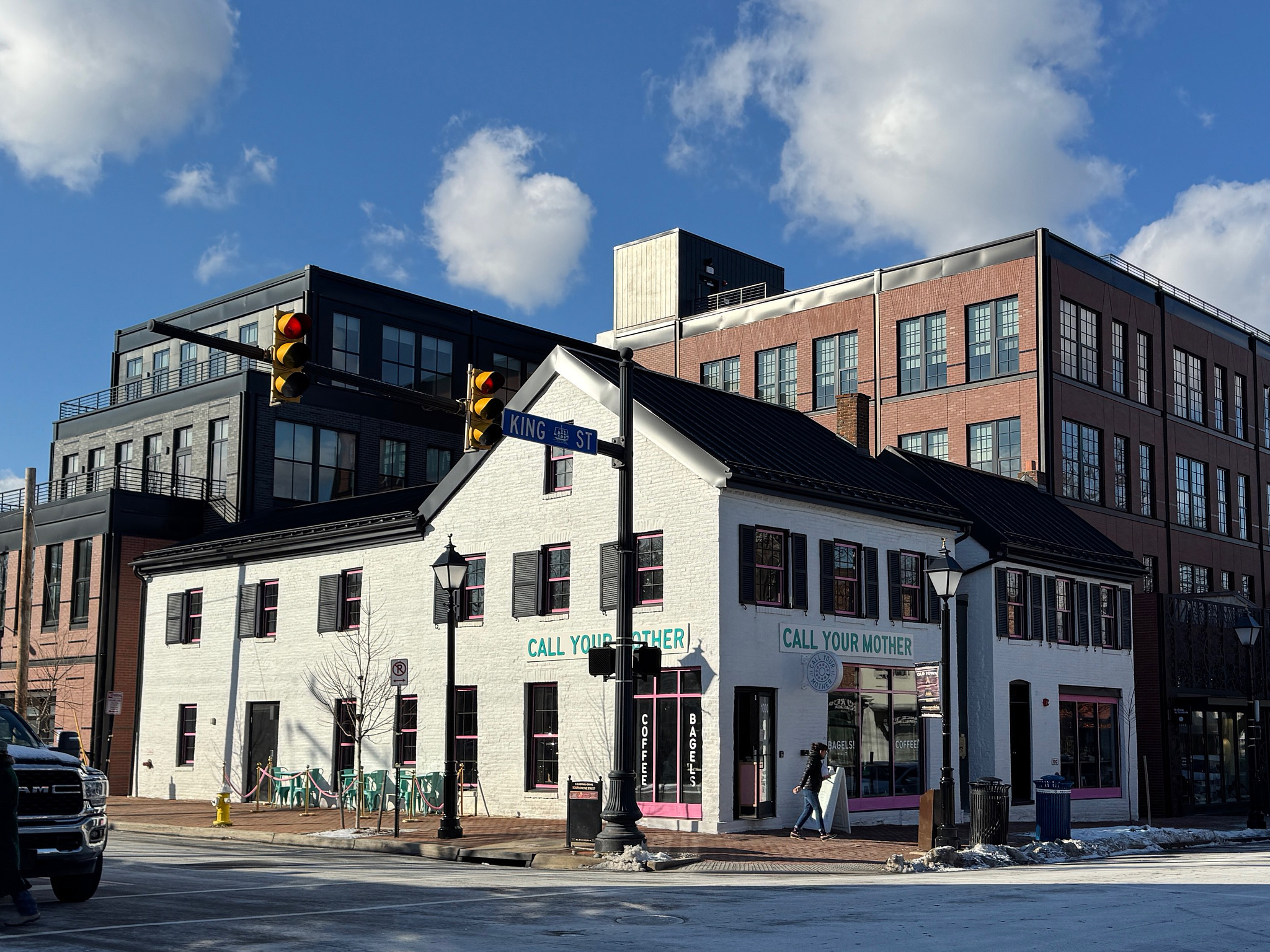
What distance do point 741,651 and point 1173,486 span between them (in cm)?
3095

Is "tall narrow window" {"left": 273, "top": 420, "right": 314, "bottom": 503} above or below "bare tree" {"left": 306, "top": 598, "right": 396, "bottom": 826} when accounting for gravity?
above

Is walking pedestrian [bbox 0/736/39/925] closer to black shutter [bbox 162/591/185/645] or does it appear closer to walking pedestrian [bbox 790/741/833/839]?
walking pedestrian [bbox 790/741/833/839]

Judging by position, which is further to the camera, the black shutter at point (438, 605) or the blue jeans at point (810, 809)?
the black shutter at point (438, 605)

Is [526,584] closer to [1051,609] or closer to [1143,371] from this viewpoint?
[1051,609]

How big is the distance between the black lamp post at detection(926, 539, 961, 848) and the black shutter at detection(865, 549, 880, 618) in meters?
4.40

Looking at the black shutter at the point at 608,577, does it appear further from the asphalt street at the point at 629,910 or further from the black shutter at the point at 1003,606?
the black shutter at the point at 1003,606

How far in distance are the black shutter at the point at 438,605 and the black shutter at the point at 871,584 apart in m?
9.16

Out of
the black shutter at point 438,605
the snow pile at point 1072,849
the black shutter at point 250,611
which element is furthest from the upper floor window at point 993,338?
the black shutter at point 250,611

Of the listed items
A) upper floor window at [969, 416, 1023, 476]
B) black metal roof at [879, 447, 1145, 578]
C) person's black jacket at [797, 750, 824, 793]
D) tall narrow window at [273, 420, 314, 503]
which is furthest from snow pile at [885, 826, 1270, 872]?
tall narrow window at [273, 420, 314, 503]

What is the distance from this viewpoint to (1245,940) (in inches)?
448

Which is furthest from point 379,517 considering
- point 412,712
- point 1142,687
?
point 1142,687

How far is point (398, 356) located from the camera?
49.0 metres

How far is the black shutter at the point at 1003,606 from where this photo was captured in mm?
31609

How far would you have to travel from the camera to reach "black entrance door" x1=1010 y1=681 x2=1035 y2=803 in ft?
106
